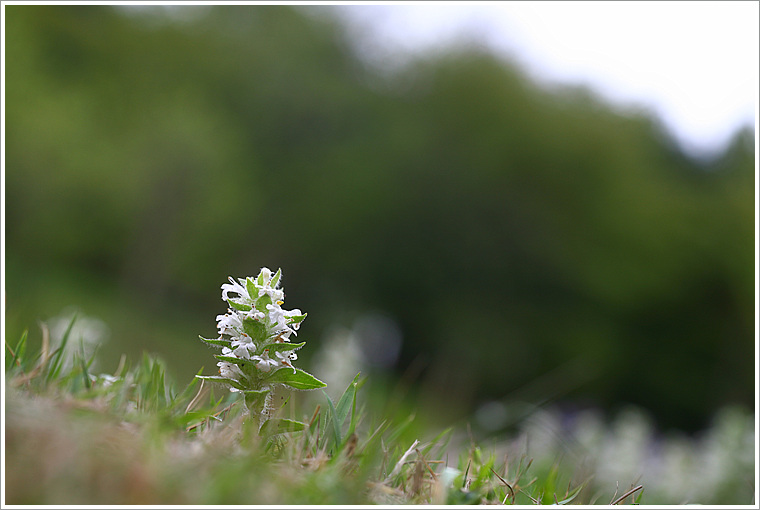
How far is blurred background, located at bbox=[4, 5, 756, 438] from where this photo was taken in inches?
624

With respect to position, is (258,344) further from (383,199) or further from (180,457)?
(383,199)

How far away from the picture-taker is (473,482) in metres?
1.57

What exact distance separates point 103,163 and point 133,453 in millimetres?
17536

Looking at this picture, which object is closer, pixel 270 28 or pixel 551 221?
pixel 551 221

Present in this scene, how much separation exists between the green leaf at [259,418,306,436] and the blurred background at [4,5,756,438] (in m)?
13.5

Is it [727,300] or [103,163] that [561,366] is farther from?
[103,163]

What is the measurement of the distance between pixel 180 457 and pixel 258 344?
0.38m

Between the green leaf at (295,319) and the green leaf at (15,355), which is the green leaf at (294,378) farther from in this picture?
the green leaf at (15,355)

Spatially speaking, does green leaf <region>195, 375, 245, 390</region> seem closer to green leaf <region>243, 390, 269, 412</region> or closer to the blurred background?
green leaf <region>243, 390, 269, 412</region>

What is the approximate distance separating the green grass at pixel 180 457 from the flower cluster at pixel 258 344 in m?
0.09

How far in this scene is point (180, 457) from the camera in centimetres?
122

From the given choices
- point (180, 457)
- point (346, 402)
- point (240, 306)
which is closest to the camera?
point (180, 457)

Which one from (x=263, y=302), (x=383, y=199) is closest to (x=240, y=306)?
(x=263, y=302)

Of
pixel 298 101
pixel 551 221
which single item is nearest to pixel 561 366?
pixel 551 221
